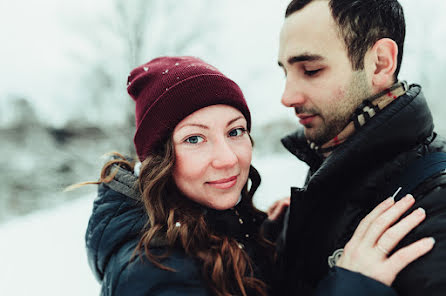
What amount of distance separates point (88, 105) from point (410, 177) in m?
8.66

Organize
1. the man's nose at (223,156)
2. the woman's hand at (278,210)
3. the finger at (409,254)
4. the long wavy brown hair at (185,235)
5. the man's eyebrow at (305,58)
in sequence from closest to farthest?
the finger at (409,254), the long wavy brown hair at (185,235), the man's nose at (223,156), the man's eyebrow at (305,58), the woman's hand at (278,210)

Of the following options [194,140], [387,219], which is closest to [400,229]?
[387,219]

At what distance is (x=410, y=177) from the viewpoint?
52.0 inches

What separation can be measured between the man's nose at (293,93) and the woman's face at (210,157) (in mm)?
343

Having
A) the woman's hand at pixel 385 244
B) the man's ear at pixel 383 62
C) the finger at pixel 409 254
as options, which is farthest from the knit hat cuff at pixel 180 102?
the finger at pixel 409 254

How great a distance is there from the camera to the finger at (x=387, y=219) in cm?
120

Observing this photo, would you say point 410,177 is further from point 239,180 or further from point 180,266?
point 180,266

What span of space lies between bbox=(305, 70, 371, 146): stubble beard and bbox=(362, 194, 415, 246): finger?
59 centimetres

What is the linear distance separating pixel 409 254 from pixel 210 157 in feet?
3.00

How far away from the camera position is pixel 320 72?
164 cm

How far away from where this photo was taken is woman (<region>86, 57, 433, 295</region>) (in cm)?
127

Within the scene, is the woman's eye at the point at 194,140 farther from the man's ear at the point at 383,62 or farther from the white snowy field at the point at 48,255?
the white snowy field at the point at 48,255

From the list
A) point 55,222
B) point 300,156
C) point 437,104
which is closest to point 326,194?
point 300,156

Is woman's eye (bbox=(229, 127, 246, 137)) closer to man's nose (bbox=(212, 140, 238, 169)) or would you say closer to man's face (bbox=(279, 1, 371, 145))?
man's nose (bbox=(212, 140, 238, 169))
